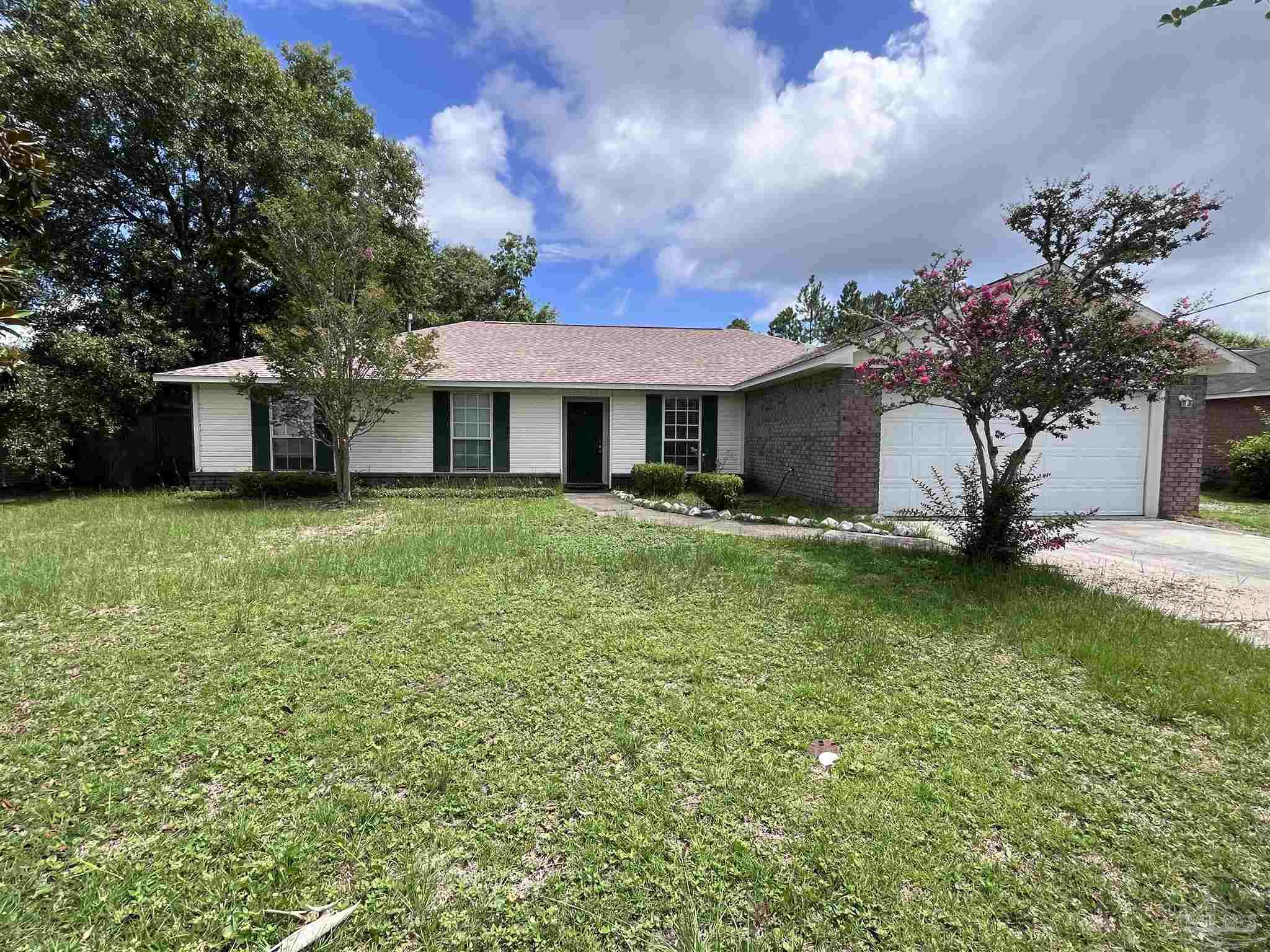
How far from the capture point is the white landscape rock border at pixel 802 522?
777 cm

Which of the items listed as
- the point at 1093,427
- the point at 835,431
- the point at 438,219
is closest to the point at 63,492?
the point at 438,219

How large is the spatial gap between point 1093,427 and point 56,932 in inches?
516

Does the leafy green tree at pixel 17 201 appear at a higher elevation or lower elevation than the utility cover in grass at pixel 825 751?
higher

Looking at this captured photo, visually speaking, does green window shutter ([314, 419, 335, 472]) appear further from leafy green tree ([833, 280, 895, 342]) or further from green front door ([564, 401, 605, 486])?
leafy green tree ([833, 280, 895, 342])

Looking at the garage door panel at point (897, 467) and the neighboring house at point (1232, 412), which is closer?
the garage door panel at point (897, 467)

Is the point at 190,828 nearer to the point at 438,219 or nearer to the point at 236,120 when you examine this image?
the point at 236,120

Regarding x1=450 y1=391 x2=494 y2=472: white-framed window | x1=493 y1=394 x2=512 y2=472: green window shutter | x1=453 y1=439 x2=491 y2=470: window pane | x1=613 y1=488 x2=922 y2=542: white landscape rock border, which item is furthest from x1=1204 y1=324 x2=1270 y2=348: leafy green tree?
x1=453 y1=439 x2=491 y2=470: window pane

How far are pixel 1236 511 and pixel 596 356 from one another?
44.6 feet

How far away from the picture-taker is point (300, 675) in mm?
3387

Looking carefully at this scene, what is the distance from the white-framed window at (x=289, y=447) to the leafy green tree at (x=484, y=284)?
826 centimetres

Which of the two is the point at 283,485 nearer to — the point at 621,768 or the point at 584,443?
the point at 584,443

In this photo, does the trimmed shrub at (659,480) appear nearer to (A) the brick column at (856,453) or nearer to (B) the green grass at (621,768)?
(A) the brick column at (856,453)

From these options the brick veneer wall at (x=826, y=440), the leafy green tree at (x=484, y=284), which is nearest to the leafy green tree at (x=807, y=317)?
the leafy green tree at (x=484, y=284)

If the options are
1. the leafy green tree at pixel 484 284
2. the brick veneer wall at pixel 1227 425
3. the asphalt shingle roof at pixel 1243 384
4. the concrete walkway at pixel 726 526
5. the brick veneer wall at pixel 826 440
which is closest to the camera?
the concrete walkway at pixel 726 526
